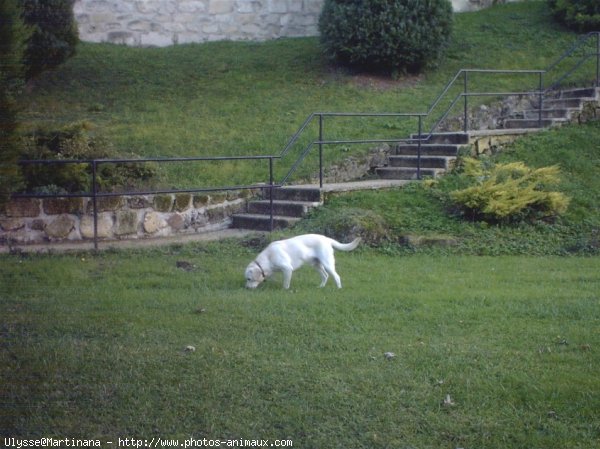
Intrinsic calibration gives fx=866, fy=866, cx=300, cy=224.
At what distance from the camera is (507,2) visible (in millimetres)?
22656

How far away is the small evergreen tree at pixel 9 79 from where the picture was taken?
18.0ft

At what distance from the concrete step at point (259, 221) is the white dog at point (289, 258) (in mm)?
3186

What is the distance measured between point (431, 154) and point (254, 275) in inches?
273

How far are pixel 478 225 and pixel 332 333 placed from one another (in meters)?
5.55

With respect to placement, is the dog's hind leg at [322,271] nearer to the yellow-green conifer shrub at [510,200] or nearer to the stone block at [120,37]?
the yellow-green conifer shrub at [510,200]

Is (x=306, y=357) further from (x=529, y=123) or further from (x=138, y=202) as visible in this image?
(x=529, y=123)

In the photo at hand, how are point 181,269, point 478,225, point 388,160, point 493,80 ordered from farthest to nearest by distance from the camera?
point 493,80
point 388,160
point 478,225
point 181,269

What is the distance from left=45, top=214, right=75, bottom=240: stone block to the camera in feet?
39.0

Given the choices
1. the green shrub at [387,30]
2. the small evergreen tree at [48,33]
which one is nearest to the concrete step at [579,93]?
the green shrub at [387,30]

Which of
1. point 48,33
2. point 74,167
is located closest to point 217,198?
point 74,167

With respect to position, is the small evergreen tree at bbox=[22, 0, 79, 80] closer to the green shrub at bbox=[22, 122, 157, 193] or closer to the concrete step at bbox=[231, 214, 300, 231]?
the green shrub at bbox=[22, 122, 157, 193]

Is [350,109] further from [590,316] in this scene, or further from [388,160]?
[590,316]

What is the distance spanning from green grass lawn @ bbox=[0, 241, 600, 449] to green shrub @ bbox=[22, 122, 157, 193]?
2384 millimetres

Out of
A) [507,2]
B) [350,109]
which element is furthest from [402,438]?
[507,2]
